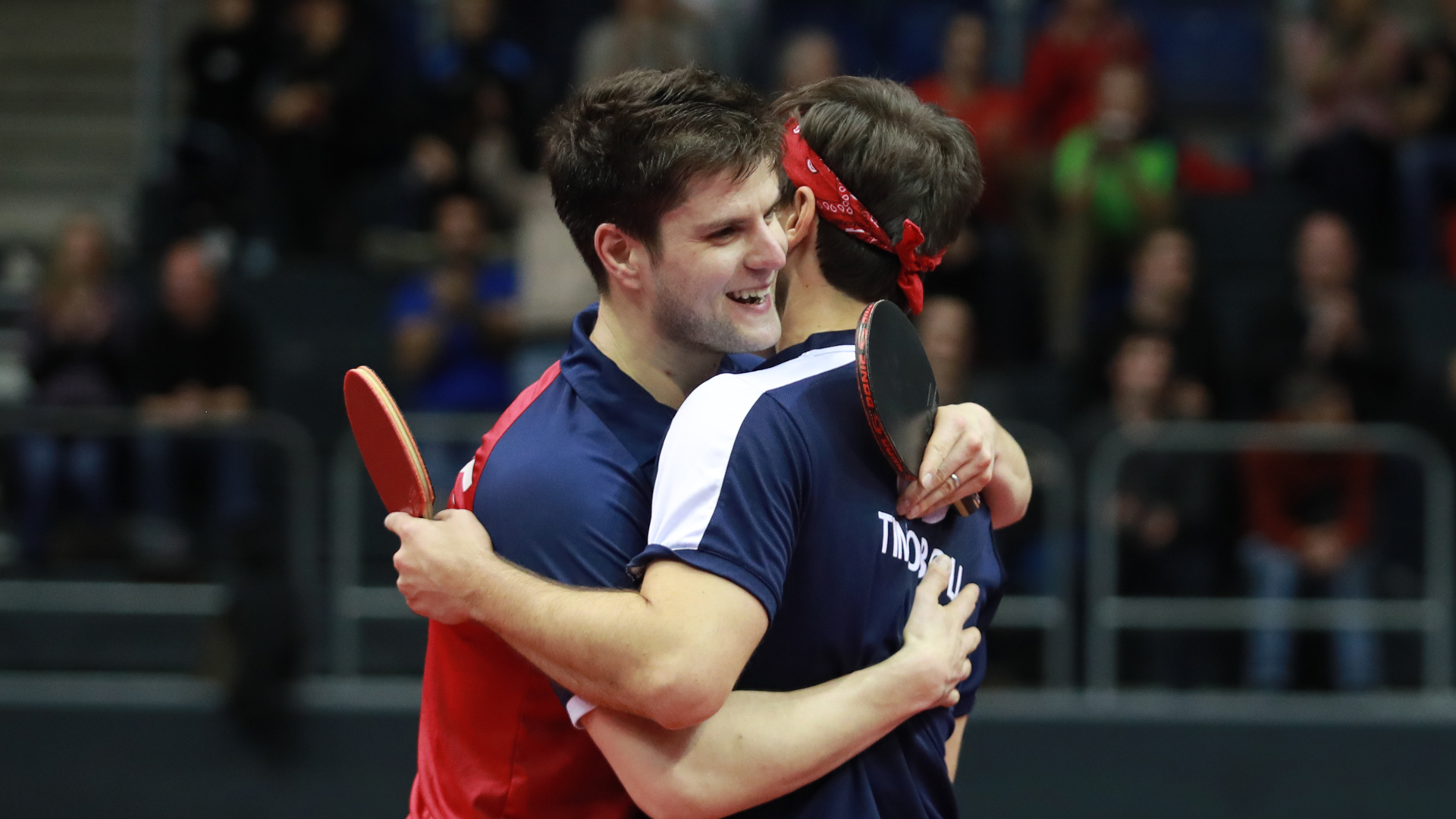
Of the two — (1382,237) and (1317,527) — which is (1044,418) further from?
(1382,237)

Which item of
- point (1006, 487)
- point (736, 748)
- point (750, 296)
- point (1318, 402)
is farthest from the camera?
point (1318, 402)

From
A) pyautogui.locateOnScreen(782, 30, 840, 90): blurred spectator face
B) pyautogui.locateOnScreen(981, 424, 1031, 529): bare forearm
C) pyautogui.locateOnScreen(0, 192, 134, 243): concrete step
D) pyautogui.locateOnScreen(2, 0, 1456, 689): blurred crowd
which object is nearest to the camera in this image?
pyautogui.locateOnScreen(981, 424, 1031, 529): bare forearm

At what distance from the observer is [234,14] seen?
968 cm

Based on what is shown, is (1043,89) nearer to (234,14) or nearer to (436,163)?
(436,163)

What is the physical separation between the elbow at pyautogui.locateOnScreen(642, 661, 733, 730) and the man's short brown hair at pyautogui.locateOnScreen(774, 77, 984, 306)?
69 cm

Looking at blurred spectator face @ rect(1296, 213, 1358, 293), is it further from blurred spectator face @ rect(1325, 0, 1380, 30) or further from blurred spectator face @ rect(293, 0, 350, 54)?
blurred spectator face @ rect(293, 0, 350, 54)

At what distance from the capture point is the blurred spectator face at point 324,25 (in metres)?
9.40

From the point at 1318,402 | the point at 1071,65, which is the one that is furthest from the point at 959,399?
the point at 1071,65

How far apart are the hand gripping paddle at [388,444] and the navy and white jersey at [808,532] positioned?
445mm

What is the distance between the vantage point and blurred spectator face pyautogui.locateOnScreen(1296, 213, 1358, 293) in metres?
7.45

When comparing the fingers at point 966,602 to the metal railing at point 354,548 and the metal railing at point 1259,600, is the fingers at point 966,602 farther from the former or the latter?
the metal railing at point 354,548

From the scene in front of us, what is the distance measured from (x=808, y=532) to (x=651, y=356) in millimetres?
422

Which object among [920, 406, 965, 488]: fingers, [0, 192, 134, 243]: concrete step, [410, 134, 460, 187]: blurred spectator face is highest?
[410, 134, 460, 187]: blurred spectator face

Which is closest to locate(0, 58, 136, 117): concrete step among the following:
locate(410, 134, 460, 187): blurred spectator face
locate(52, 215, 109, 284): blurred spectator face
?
locate(410, 134, 460, 187): blurred spectator face
